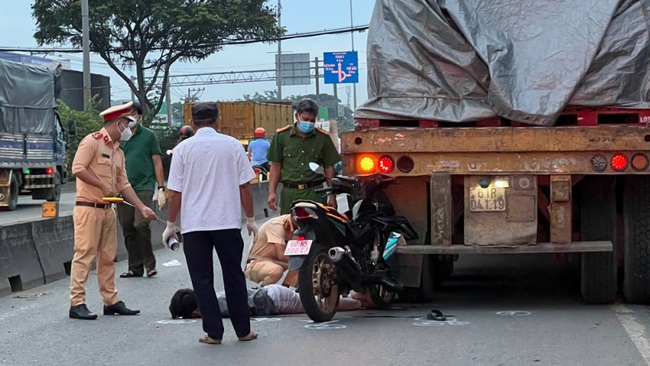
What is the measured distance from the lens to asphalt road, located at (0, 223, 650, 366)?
23.7ft

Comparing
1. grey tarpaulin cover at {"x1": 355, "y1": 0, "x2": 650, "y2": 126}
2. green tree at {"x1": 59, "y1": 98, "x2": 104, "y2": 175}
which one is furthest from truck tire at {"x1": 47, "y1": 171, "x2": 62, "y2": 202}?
grey tarpaulin cover at {"x1": 355, "y1": 0, "x2": 650, "y2": 126}

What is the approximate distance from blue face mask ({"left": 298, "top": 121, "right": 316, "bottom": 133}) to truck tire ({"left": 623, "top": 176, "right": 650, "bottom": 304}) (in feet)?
9.32

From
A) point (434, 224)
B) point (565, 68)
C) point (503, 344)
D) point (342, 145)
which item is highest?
point (565, 68)

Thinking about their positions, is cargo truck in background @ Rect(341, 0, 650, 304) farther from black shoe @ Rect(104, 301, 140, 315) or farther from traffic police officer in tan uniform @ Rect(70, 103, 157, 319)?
black shoe @ Rect(104, 301, 140, 315)

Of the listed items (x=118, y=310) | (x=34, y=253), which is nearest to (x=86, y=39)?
(x=34, y=253)

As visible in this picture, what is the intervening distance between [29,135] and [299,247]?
59.3 feet

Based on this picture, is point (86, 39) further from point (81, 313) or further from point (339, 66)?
point (81, 313)

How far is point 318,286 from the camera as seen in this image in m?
8.41

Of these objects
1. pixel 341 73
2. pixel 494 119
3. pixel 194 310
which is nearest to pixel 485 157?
pixel 494 119

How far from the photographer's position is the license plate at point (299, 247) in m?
8.27

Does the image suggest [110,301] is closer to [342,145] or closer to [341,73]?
[342,145]

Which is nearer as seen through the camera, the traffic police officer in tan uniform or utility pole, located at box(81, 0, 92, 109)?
the traffic police officer in tan uniform

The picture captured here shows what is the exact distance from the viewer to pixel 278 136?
34.1 feet

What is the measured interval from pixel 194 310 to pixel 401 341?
6.65 ft
